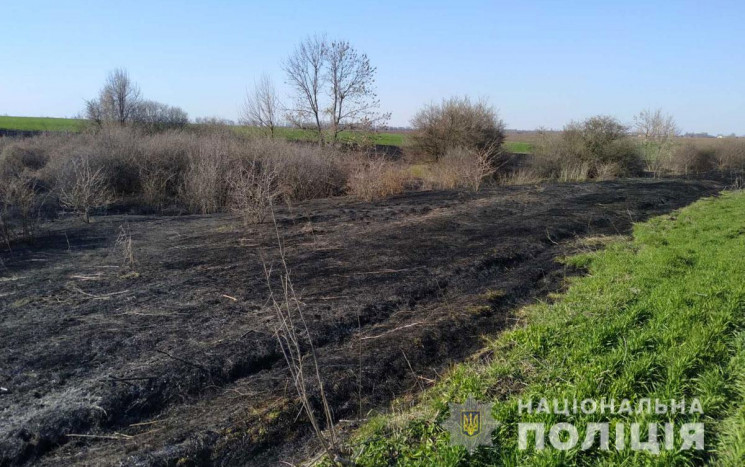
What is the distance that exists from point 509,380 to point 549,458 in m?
1.12

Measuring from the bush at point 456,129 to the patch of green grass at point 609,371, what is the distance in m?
21.1

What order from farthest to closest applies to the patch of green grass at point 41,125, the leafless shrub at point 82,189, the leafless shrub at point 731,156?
the leafless shrub at point 731,156, the patch of green grass at point 41,125, the leafless shrub at point 82,189

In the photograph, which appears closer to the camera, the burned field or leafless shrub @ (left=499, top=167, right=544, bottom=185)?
the burned field

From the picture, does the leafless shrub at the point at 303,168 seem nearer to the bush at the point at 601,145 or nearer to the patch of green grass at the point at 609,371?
the patch of green grass at the point at 609,371

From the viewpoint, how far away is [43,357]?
4.47 metres

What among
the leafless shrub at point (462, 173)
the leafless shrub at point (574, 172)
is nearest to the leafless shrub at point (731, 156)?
the leafless shrub at point (574, 172)

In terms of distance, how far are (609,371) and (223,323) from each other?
379cm

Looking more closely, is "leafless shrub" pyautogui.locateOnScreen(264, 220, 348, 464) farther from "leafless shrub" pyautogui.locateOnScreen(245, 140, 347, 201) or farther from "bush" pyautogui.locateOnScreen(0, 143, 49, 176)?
"bush" pyautogui.locateOnScreen(0, 143, 49, 176)

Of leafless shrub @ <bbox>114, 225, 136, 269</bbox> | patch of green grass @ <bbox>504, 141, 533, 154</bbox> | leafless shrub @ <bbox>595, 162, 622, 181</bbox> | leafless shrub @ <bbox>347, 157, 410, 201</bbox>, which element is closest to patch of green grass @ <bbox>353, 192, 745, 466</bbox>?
leafless shrub @ <bbox>114, 225, 136, 269</bbox>

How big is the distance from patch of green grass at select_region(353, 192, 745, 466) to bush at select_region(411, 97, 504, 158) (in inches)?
833

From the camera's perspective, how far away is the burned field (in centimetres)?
354

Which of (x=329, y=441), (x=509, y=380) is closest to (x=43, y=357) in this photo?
(x=329, y=441)

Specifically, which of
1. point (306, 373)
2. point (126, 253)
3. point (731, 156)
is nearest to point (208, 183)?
point (126, 253)

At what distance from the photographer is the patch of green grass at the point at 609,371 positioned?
309 cm
